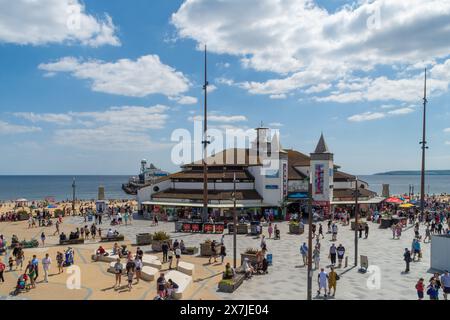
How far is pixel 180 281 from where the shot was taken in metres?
18.1

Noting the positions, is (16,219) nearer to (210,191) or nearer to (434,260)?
(210,191)

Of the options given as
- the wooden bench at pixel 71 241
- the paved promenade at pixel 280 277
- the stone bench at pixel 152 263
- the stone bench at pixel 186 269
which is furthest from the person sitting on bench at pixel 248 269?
the wooden bench at pixel 71 241

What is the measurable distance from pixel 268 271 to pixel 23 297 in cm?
1290

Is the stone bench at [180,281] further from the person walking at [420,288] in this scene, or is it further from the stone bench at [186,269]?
the person walking at [420,288]

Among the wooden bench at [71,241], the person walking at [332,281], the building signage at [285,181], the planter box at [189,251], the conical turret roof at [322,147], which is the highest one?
the conical turret roof at [322,147]

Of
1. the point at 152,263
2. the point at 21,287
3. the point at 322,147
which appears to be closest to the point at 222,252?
the point at 152,263

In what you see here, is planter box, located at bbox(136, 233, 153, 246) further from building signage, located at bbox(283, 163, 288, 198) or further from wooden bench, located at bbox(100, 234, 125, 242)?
building signage, located at bbox(283, 163, 288, 198)

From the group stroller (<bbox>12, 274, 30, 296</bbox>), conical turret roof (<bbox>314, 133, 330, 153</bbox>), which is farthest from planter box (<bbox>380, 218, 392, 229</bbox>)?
stroller (<bbox>12, 274, 30, 296</bbox>)

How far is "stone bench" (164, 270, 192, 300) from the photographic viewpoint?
16.7 meters

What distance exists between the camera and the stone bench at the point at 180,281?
656 inches

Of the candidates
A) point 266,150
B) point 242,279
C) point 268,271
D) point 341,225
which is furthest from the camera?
point 266,150
